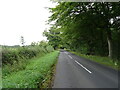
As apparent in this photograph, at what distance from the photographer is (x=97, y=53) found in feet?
87.7

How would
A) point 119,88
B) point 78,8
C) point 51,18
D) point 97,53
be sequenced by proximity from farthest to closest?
1. point 97,53
2. point 51,18
3. point 78,8
4. point 119,88

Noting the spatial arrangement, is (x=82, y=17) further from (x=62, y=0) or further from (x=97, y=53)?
(x=97, y=53)

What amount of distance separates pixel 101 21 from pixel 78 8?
12.3ft

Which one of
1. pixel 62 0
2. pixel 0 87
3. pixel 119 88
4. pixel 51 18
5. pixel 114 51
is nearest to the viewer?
pixel 0 87

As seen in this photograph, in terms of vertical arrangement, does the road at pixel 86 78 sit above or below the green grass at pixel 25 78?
below

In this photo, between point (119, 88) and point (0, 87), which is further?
point (119, 88)

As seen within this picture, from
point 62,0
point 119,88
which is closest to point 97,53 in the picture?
point 62,0

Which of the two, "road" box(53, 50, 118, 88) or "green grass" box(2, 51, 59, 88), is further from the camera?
"road" box(53, 50, 118, 88)

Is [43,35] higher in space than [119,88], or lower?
higher

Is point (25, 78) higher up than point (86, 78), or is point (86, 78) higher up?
point (25, 78)

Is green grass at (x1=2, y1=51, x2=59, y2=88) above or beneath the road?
above

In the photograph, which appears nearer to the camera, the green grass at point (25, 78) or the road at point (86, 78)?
the green grass at point (25, 78)

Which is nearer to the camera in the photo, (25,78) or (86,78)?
(25,78)

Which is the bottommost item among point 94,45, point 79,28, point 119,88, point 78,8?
point 119,88
